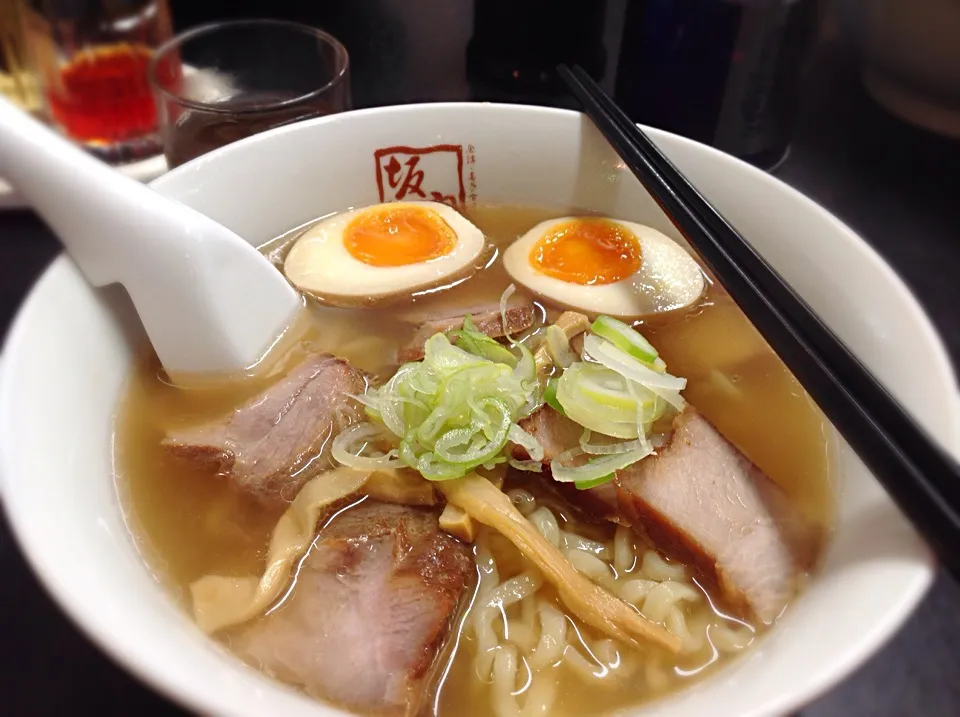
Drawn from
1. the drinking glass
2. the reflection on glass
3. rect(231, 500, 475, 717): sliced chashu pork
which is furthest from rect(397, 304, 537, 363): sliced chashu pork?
the reflection on glass

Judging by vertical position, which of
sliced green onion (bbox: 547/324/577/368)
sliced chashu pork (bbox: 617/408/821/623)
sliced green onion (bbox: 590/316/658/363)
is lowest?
sliced chashu pork (bbox: 617/408/821/623)

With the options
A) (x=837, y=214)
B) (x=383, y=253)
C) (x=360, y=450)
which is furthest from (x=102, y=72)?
(x=837, y=214)

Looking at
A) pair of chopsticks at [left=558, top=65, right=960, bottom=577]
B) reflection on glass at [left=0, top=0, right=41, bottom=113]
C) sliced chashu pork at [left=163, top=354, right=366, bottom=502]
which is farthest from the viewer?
reflection on glass at [left=0, top=0, right=41, bottom=113]

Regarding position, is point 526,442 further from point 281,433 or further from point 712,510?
point 281,433

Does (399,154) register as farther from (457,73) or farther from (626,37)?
(457,73)

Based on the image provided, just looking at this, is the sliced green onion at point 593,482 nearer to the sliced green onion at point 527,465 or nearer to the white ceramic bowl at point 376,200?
the sliced green onion at point 527,465

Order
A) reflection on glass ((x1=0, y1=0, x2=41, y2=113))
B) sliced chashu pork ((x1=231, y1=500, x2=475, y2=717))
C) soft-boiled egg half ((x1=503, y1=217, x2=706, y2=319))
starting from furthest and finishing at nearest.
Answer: reflection on glass ((x1=0, y1=0, x2=41, y2=113)) < soft-boiled egg half ((x1=503, y1=217, x2=706, y2=319)) < sliced chashu pork ((x1=231, y1=500, x2=475, y2=717))

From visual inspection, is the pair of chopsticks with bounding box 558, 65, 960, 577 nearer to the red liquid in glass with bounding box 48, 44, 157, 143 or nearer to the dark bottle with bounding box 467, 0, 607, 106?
the dark bottle with bounding box 467, 0, 607, 106
